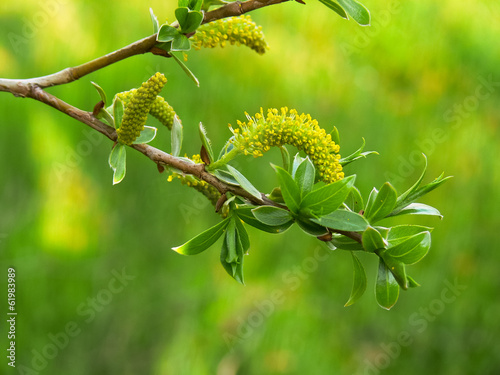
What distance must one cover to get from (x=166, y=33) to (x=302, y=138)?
0.36 ft

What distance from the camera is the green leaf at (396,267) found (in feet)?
1.09

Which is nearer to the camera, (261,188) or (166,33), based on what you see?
(166,33)

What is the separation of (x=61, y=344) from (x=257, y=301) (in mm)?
444

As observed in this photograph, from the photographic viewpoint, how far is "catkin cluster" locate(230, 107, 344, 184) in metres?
0.34

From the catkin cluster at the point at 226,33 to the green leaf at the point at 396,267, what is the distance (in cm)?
17

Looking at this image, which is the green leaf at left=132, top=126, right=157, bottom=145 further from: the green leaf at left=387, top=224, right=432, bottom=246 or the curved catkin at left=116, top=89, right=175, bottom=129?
the green leaf at left=387, top=224, right=432, bottom=246

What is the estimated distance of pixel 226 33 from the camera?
386 millimetres

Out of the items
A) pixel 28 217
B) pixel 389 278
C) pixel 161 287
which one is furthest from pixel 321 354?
pixel 389 278

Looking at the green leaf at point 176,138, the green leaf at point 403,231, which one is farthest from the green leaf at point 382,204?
the green leaf at point 176,138

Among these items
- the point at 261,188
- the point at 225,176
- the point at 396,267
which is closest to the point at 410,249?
the point at 396,267

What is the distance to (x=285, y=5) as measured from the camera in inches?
59.8

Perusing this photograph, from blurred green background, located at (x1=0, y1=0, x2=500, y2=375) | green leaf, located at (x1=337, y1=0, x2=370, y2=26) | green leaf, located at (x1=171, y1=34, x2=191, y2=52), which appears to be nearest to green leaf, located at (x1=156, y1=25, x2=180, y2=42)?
green leaf, located at (x1=171, y1=34, x2=191, y2=52)

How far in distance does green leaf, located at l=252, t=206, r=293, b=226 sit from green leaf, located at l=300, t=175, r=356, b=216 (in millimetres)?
12

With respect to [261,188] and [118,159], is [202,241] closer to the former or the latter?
[118,159]
